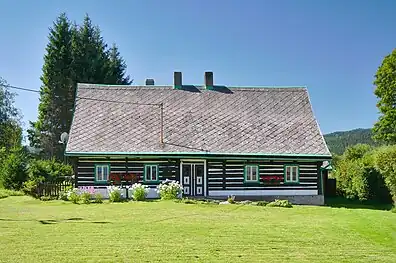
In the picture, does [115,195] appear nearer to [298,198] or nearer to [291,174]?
[291,174]

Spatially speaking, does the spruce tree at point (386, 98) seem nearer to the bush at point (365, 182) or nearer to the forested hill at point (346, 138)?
the bush at point (365, 182)

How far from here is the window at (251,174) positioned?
87.5ft

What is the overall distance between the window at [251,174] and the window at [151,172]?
471cm

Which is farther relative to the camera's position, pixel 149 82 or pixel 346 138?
pixel 346 138

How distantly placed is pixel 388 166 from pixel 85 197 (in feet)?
47.7

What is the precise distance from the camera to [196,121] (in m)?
28.8

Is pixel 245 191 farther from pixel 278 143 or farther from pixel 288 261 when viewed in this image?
pixel 288 261

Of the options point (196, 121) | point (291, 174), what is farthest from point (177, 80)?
point (291, 174)

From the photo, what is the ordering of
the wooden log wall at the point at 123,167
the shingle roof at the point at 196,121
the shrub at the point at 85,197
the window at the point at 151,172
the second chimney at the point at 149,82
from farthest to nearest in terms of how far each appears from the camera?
the second chimney at the point at 149,82, the shingle roof at the point at 196,121, the window at the point at 151,172, the wooden log wall at the point at 123,167, the shrub at the point at 85,197

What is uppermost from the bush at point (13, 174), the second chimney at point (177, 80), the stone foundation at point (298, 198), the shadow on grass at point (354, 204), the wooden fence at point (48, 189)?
the second chimney at point (177, 80)

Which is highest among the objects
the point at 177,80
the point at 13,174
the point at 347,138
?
the point at 177,80

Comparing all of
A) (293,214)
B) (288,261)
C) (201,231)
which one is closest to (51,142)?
(293,214)

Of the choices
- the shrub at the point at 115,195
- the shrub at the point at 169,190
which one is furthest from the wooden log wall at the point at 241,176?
the shrub at the point at 115,195

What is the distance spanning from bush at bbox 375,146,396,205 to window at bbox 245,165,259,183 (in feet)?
20.6
